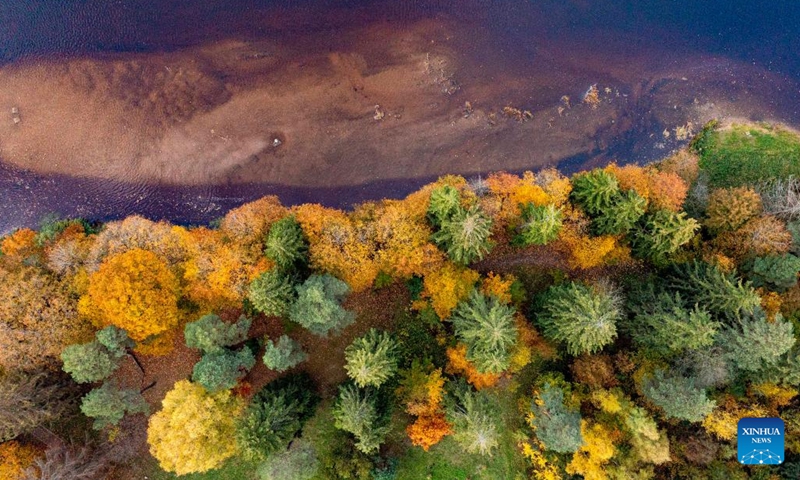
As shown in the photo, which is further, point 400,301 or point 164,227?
Result: point 400,301

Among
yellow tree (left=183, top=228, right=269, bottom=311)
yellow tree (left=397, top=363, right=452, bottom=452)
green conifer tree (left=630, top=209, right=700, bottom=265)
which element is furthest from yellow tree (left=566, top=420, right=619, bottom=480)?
yellow tree (left=183, top=228, right=269, bottom=311)

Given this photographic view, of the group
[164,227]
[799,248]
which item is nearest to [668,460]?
[799,248]

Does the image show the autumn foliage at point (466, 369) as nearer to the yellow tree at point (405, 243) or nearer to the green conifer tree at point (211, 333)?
the yellow tree at point (405, 243)

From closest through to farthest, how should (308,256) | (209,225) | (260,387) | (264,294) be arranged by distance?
(264,294), (308,256), (260,387), (209,225)

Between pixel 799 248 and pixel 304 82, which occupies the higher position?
pixel 304 82

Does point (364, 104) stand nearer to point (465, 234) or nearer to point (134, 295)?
point (465, 234)

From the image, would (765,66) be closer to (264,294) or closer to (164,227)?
(264,294)
